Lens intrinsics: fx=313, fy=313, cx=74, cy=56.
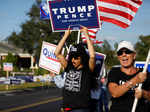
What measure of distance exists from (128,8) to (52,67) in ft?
7.04

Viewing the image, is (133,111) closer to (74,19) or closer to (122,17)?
→ (74,19)

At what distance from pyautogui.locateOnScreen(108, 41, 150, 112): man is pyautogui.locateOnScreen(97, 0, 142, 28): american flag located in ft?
10.6

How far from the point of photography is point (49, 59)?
7.25 meters

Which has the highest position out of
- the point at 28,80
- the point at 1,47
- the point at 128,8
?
the point at 1,47

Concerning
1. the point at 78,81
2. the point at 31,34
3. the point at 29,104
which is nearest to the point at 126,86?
the point at 78,81

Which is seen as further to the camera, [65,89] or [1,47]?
[1,47]

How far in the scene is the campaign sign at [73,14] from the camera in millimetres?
6102

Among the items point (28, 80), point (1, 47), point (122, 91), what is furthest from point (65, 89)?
point (1, 47)

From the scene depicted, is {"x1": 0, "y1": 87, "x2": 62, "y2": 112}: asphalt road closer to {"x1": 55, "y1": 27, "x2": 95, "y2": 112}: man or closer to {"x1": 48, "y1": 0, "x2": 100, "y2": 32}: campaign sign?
{"x1": 48, "y1": 0, "x2": 100, "y2": 32}: campaign sign

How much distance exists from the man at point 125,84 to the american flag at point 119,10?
10.6ft

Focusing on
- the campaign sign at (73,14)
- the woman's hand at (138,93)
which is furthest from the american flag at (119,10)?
the woman's hand at (138,93)

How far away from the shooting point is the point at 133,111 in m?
3.20

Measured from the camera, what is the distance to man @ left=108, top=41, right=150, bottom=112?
327 centimetres

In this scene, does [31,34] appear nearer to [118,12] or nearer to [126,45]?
[118,12]
